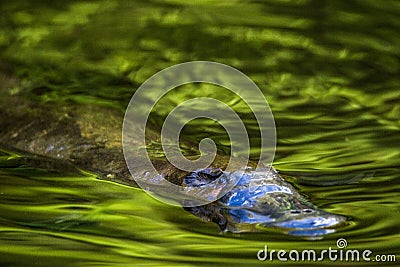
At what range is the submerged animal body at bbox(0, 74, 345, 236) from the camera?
8.13 ft

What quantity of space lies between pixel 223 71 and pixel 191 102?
1.56 feet

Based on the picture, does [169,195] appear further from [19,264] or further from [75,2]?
[75,2]

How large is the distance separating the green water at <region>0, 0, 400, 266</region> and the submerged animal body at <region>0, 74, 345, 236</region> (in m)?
0.06

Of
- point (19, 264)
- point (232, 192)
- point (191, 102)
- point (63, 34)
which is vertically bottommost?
point (19, 264)

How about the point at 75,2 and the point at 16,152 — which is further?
the point at 75,2

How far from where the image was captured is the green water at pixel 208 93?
2.39m

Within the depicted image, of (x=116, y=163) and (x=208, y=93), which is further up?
(x=208, y=93)

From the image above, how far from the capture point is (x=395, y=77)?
419 centimetres

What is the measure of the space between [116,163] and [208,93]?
112cm

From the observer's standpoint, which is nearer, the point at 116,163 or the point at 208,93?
the point at 116,163

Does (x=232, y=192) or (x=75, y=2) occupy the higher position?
(x=75, y=2)

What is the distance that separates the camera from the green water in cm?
239

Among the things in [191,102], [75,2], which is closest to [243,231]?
[191,102]

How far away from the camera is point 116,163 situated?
3.02 metres
